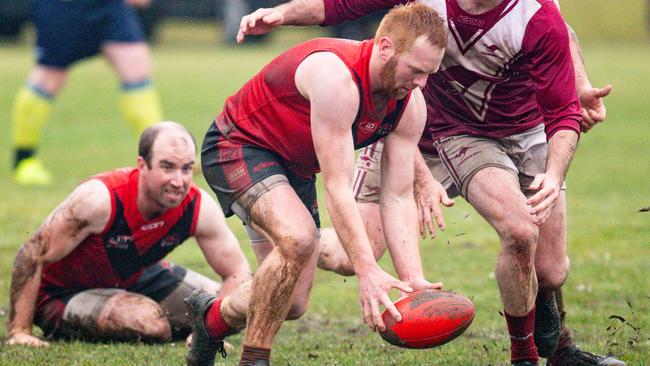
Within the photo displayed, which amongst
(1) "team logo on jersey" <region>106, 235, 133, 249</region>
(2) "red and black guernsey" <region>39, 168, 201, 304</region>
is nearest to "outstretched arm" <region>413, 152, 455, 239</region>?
(2) "red and black guernsey" <region>39, 168, 201, 304</region>

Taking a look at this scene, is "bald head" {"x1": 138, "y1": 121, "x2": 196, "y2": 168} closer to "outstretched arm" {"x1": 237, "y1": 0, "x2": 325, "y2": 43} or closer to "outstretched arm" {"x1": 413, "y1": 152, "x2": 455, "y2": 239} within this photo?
"outstretched arm" {"x1": 237, "y1": 0, "x2": 325, "y2": 43}

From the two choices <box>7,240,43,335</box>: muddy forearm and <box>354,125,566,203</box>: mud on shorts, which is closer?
<box>354,125,566,203</box>: mud on shorts

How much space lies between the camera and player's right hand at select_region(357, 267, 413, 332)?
4969 mm

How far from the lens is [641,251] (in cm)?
976

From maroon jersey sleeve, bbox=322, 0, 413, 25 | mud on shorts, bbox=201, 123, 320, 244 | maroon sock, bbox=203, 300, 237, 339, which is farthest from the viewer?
maroon jersey sleeve, bbox=322, 0, 413, 25

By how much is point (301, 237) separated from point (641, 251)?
517cm

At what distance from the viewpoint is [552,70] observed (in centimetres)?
585

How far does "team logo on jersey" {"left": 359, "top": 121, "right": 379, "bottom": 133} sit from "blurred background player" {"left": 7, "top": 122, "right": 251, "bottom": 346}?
4.78 ft

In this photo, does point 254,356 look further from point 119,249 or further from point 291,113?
point 119,249

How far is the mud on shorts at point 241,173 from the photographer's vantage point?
5.52 meters

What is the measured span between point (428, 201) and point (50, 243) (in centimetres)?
216

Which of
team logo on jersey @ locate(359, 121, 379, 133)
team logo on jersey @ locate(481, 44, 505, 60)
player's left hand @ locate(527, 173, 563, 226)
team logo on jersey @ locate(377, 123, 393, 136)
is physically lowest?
player's left hand @ locate(527, 173, 563, 226)

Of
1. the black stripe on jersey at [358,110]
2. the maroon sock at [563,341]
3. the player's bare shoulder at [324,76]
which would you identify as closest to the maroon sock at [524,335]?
the maroon sock at [563,341]

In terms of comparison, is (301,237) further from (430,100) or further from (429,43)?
(430,100)
